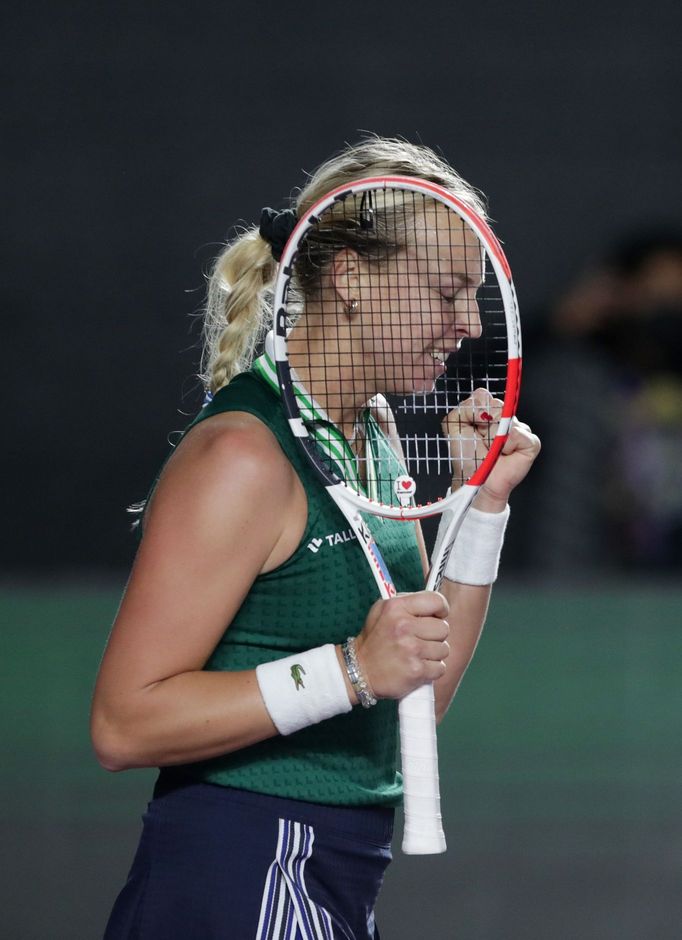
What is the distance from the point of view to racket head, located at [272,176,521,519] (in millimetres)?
1372

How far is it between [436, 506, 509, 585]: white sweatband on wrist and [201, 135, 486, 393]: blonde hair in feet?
1.03

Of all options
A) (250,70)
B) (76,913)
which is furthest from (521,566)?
(76,913)

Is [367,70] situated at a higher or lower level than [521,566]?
higher

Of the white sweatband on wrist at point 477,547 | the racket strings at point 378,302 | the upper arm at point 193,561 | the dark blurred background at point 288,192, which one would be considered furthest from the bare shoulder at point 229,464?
the dark blurred background at point 288,192

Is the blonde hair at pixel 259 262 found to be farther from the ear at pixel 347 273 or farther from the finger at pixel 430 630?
the finger at pixel 430 630

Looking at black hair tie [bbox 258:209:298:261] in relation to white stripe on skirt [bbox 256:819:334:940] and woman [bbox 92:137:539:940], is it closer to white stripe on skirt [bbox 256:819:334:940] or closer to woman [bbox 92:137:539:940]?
woman [bbox 92:137:539:940]

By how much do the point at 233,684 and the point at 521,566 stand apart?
588cm

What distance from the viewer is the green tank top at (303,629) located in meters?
1.35

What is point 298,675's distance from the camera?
1.30m

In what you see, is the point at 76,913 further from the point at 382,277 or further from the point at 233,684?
the point at 382,277

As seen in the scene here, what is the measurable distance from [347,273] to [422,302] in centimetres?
9

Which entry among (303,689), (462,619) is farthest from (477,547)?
(303,689)

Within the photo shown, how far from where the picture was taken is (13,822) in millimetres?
3041

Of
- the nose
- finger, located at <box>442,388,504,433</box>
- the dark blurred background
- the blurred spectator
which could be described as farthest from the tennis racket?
the blurred spectator
